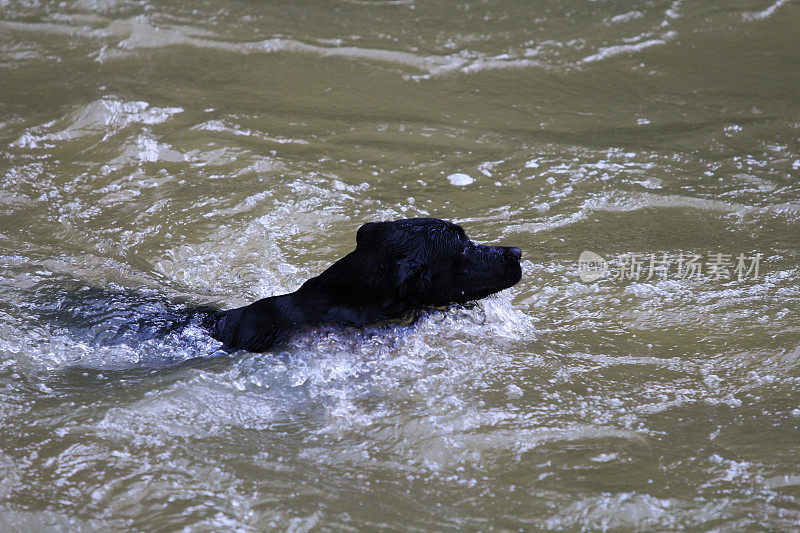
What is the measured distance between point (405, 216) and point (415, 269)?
216cm

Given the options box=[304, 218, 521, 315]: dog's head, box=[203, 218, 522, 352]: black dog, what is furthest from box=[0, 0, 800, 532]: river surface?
box=[304, 218, 521, 315]: dog's head

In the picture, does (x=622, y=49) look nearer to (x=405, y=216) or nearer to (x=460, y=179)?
(x=460, y=179)

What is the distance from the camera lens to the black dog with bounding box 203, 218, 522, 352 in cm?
496

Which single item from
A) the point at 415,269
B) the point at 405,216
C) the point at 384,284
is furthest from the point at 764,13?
the point at 384,284

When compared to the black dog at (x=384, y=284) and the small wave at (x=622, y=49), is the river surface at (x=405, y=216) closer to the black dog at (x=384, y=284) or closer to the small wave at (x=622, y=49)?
the small wave at (x=622, y=49)

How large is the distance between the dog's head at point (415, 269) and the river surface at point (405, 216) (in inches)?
12.6

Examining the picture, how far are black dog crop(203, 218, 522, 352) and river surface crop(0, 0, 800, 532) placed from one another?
0.54ft

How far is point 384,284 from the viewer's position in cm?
495

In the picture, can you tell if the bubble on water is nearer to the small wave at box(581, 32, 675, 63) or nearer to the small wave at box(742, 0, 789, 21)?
the small wave at box(581, 32, 675, 63)

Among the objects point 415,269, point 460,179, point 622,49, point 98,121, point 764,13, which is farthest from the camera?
point 764,13

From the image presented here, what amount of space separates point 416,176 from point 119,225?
2.68 m

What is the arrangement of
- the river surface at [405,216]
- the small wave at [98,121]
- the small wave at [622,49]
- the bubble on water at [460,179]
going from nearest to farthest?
the river surface at [405,216]
the bubble on water at [460,179]
the small wave at [98,121]
the small wave at [622,49]

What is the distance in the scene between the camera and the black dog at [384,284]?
16.3 ft

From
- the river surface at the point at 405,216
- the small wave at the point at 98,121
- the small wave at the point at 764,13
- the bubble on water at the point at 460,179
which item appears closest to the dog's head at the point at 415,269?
the river surface at the point at 405,216
